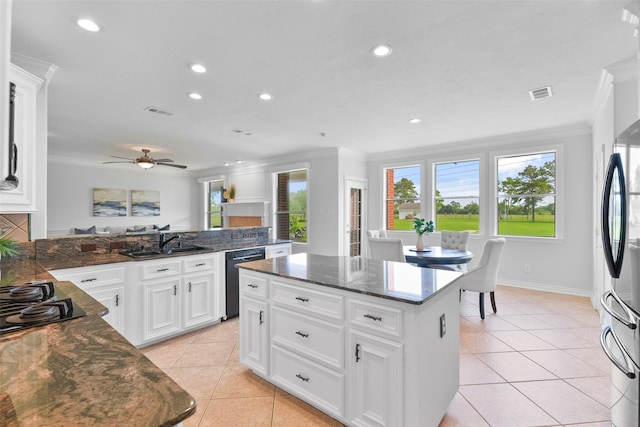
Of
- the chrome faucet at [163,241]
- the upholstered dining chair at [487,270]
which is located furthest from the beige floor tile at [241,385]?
the upholstered dining chair at [487,270]

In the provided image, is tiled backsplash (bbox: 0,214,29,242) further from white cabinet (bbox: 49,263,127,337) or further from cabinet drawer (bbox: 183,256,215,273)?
cabinet drawer (bbox: 183,256,215,273)

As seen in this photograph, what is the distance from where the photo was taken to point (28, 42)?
2273 millimetres

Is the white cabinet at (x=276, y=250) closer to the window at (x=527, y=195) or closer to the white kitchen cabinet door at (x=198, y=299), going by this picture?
the white kitchen cabinet door at (x=198, y=299)

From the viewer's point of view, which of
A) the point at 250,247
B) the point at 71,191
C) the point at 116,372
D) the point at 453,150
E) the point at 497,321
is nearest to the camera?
the point at 116,372

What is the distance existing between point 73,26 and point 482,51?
10.1ft

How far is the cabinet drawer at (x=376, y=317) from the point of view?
152 centimetres

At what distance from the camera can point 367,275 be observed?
77.8 inches

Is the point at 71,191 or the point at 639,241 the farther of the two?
the point at 71,191

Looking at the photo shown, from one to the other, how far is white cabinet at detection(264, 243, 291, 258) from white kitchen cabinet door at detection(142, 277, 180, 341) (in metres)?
1.23

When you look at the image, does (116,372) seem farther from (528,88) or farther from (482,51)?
(528,88)

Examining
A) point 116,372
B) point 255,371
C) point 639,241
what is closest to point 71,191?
point 255,371

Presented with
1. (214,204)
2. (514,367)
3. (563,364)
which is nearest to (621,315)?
(514,367)

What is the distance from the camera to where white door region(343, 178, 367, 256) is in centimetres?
629

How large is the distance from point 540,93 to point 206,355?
4409mm
